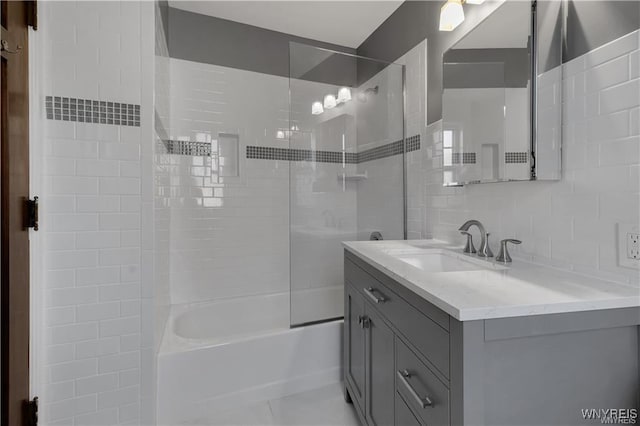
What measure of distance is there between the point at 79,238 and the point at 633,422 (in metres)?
2.18

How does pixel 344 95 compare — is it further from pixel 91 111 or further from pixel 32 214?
pixel 32 214

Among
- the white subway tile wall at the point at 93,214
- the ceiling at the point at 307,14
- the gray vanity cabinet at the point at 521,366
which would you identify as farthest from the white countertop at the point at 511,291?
the ceiling at the point at 307,14

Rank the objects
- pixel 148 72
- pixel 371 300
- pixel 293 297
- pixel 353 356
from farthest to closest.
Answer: pixel 293 297
pixel 353 356
pixel 148 72
pixel 371 300

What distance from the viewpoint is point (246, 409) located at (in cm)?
196

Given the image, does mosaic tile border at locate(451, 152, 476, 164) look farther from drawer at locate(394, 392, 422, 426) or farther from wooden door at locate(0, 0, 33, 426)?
wooden door at locate(0, 0, 33, 426)

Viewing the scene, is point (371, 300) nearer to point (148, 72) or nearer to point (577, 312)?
point (577, 312)

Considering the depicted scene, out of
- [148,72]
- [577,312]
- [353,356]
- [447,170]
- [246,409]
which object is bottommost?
[246,409]

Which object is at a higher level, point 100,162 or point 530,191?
point 100,162

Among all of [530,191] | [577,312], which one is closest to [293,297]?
[530,191]

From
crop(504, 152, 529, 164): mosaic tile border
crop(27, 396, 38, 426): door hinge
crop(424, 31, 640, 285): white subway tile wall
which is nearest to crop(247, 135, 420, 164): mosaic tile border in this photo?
crop(504, 152, 529, 164): mosaic tile border

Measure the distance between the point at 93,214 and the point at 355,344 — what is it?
4.91 feet

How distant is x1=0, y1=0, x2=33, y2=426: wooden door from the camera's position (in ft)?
4.12

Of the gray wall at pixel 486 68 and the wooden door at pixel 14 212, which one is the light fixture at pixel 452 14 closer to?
the gray wall at pixel 486 68

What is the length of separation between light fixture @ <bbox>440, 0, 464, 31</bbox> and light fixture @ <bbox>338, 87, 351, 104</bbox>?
0.86 metres
